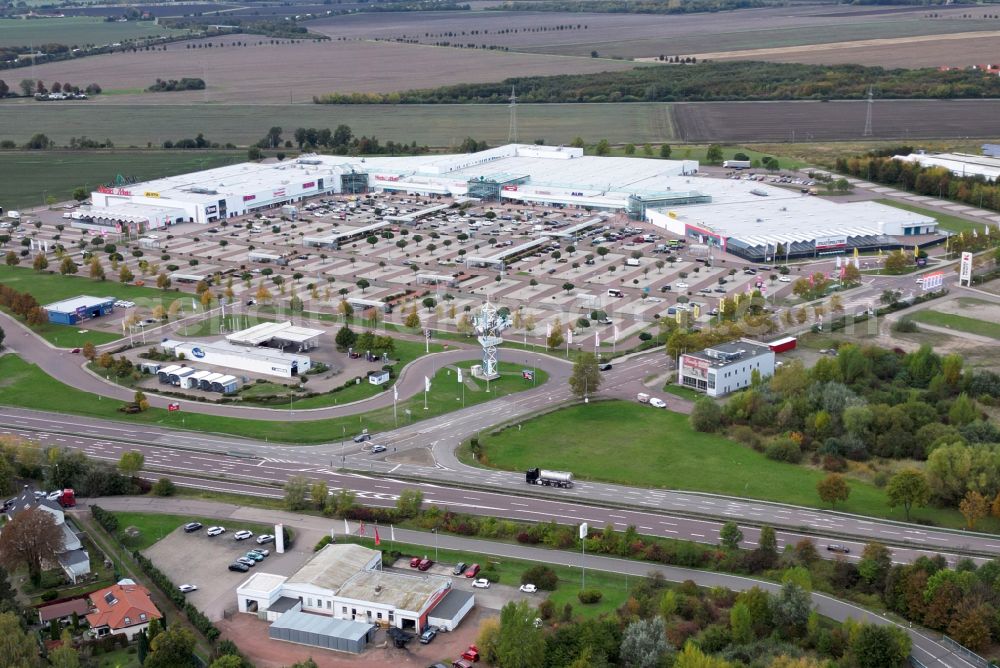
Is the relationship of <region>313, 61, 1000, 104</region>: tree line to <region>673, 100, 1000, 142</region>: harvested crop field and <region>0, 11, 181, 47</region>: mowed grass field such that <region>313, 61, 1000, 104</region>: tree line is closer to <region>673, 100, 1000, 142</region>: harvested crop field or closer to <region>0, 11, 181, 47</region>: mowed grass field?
<region>673, 100, 1000, 142</region>: harvested crop field

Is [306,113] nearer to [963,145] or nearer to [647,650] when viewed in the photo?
[963,145]

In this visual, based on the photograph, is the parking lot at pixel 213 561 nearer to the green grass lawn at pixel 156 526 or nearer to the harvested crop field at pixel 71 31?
the green grass lawn at pixel 156 526

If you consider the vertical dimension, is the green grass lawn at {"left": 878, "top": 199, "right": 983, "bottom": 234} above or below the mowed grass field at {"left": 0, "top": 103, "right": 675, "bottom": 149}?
below

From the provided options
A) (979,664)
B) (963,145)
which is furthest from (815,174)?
(979,664)

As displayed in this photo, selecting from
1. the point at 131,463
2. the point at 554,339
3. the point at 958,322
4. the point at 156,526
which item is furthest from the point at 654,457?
the point at 958,322

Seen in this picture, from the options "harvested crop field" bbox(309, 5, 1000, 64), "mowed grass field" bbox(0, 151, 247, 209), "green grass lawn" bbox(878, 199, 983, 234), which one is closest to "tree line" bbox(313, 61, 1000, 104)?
"harvested crop field" bbox(309, 5, 1000, 64)
